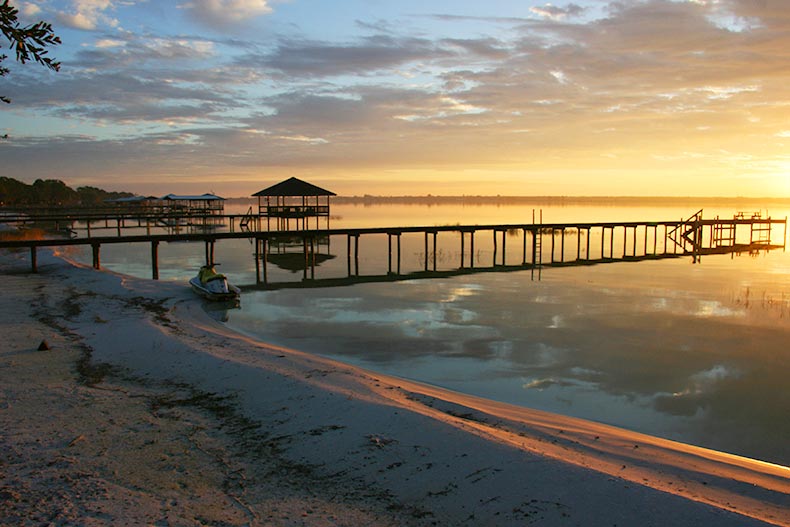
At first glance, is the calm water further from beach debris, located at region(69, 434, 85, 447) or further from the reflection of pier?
beach debris, located at region(69, 434, 85, 447)

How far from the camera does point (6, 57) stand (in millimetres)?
5250

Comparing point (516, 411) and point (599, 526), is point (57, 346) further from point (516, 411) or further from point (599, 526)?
point (599, 526)

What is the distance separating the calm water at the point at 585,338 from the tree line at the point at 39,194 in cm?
7673

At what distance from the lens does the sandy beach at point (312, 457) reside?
522 centimetres

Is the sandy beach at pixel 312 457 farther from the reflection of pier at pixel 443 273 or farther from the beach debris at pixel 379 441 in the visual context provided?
the reflection of pier at pixel 443 273

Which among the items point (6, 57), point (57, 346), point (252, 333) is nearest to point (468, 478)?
point (6, 57)

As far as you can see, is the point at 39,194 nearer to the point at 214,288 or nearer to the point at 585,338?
the point at 214,288

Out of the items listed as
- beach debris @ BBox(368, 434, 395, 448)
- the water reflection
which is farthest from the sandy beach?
the water reflection

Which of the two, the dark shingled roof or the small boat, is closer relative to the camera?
the small boat

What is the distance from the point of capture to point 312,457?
21.4 ft

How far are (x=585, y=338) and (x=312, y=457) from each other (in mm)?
10655

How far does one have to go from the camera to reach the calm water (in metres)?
9.95

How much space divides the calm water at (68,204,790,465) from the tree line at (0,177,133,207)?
76.7 meters

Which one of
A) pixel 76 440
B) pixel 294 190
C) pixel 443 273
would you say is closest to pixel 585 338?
pixel 76 440
